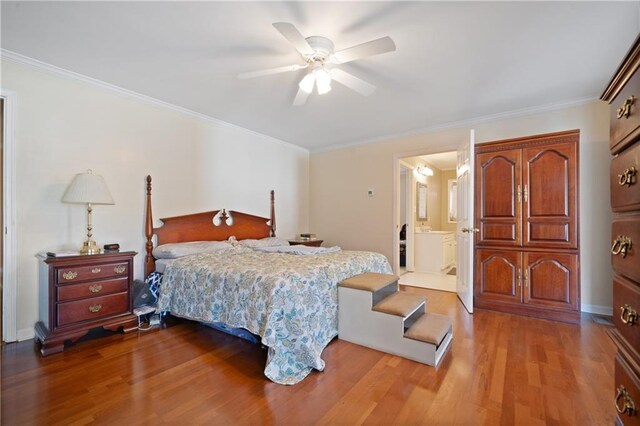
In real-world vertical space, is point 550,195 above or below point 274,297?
above

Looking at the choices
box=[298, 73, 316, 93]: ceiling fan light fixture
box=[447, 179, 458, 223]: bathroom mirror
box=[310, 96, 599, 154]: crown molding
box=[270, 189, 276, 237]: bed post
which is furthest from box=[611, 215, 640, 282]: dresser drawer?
box=[447, 179, 458, 223]: bathroom mirror

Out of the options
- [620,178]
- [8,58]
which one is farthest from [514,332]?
[8,58]

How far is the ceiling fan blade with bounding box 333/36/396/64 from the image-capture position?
1799mm

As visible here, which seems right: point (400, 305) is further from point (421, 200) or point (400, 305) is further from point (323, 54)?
point (421, 200)

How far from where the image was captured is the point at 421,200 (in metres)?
6.44

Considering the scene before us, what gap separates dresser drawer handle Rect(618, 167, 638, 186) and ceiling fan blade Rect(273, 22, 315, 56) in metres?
1.76

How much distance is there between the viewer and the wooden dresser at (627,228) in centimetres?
102

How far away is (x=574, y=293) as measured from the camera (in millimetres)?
Answer: 2977

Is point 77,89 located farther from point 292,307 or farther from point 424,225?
point 424,225

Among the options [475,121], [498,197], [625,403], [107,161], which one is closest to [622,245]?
[625,403]

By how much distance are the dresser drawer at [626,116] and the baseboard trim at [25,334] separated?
419cm

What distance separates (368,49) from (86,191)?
8.66 feet

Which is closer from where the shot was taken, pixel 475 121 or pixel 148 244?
pixel 148 244

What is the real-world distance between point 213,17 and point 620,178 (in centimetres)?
242
